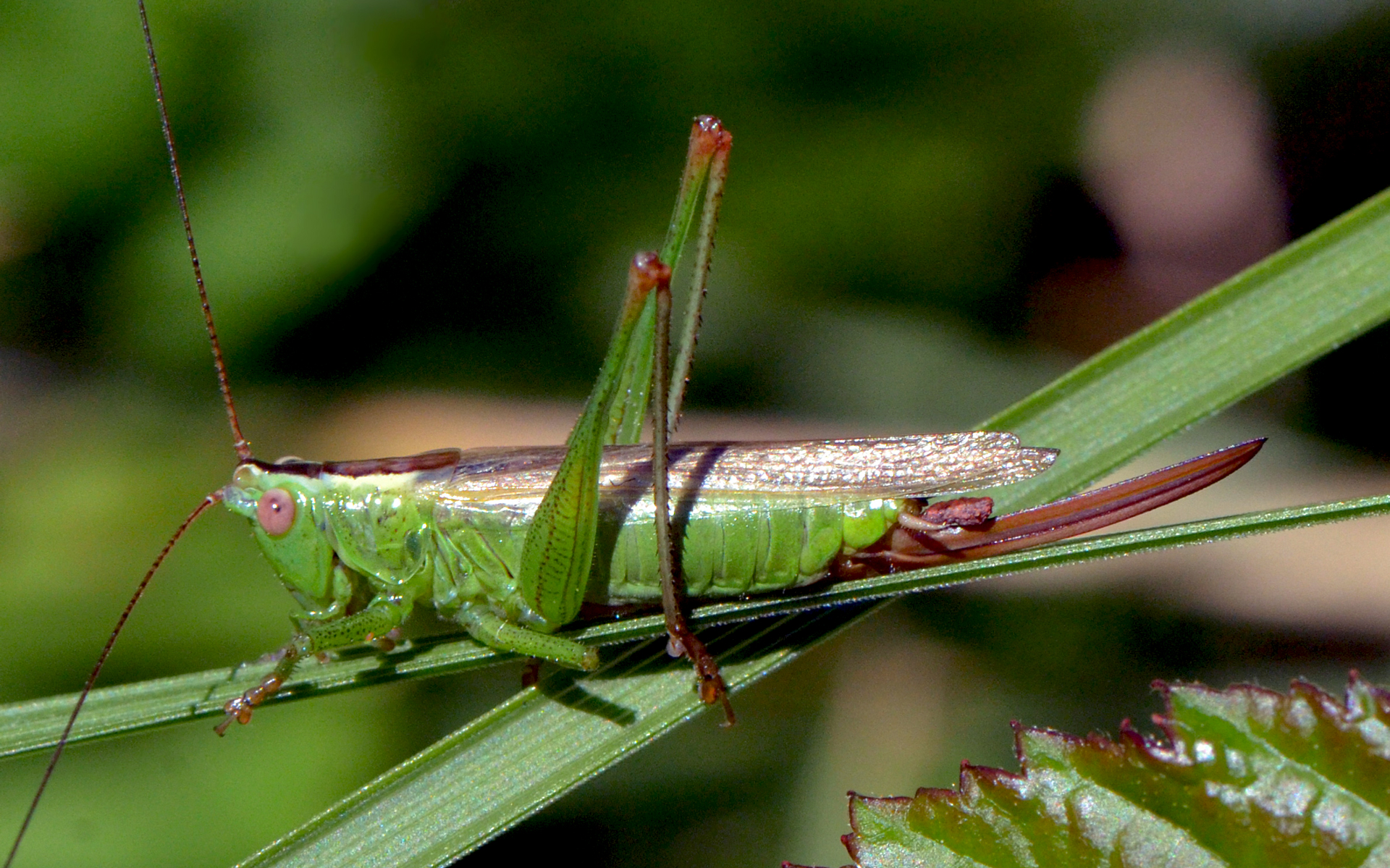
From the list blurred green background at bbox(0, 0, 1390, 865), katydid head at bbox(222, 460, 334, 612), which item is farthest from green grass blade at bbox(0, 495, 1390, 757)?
blurred green background at bbox(0, 0, 1390, 865)

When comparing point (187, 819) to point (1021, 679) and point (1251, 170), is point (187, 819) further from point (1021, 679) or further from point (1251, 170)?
point (1251, 170)

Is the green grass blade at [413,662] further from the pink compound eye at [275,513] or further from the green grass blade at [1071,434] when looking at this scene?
the pink compound eye at [275,513]

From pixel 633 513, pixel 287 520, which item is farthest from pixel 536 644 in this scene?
pixel 287 520

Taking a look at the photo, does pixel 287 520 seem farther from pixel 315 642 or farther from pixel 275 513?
pixel 315 642

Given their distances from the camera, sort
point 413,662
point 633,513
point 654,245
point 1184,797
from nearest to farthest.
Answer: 1. point 1184,797
2. point 413,662
3. point 633,513
4. point 654,245

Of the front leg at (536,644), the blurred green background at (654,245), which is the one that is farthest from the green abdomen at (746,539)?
the blurred green background at (654,245)

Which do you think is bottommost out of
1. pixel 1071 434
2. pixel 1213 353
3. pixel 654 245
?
pixel 1071 434

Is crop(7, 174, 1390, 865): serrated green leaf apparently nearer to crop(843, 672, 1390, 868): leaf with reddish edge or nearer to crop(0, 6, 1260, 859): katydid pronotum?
crop(0, 6, 1260, 859): katydid pronotum
